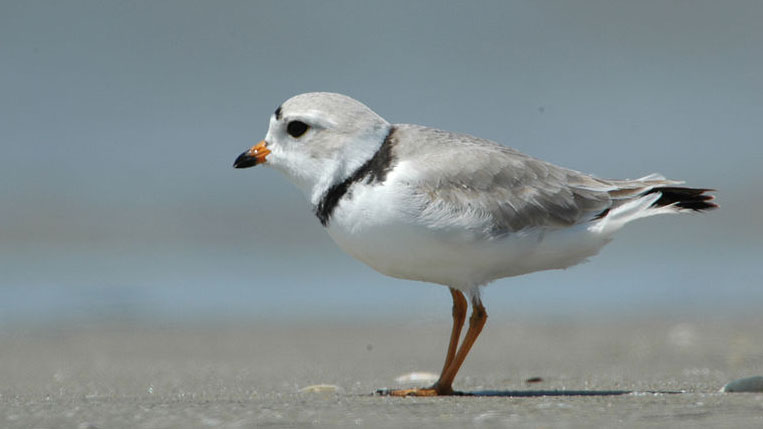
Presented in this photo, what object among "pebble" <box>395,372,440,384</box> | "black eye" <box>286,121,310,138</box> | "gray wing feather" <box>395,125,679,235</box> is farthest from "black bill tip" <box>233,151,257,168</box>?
"pebble" <box>395,372,440,384</box>

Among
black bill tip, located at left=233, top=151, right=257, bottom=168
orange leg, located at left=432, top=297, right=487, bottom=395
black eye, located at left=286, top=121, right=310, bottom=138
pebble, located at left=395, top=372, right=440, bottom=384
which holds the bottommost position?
pebble, located at left=395, top=372, right=440, bottom=384

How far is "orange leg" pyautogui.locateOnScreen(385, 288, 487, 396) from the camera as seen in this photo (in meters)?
5.09

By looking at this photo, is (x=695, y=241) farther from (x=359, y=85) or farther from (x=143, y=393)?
(x=143, y=393)

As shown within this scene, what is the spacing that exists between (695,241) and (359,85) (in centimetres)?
627

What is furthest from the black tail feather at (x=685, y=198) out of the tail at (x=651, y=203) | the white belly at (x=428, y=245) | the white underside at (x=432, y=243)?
the white belly at (x=428, y=245)

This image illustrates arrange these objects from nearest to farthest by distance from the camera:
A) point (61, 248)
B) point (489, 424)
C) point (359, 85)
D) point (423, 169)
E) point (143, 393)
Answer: point (489, 424)
point (423, 169)
point (143, 393)
point (61, 248)
point (359, 85)

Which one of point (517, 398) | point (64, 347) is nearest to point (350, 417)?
point (517, 398)

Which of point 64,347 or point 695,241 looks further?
point 695,241

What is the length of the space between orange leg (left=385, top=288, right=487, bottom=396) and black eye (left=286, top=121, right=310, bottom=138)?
3.92 feet

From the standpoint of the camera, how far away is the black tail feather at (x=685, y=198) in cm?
548

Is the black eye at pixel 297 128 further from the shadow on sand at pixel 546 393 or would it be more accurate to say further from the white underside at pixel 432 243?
the shadow on sand at pixel 546 393

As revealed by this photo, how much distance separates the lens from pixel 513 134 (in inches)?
555

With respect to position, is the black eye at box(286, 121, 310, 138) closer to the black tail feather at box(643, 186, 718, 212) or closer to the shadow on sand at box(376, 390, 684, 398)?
the shadow on sand at box(376, 390, 684, 398)

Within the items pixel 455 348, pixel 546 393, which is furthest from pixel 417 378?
pixel 546 393
